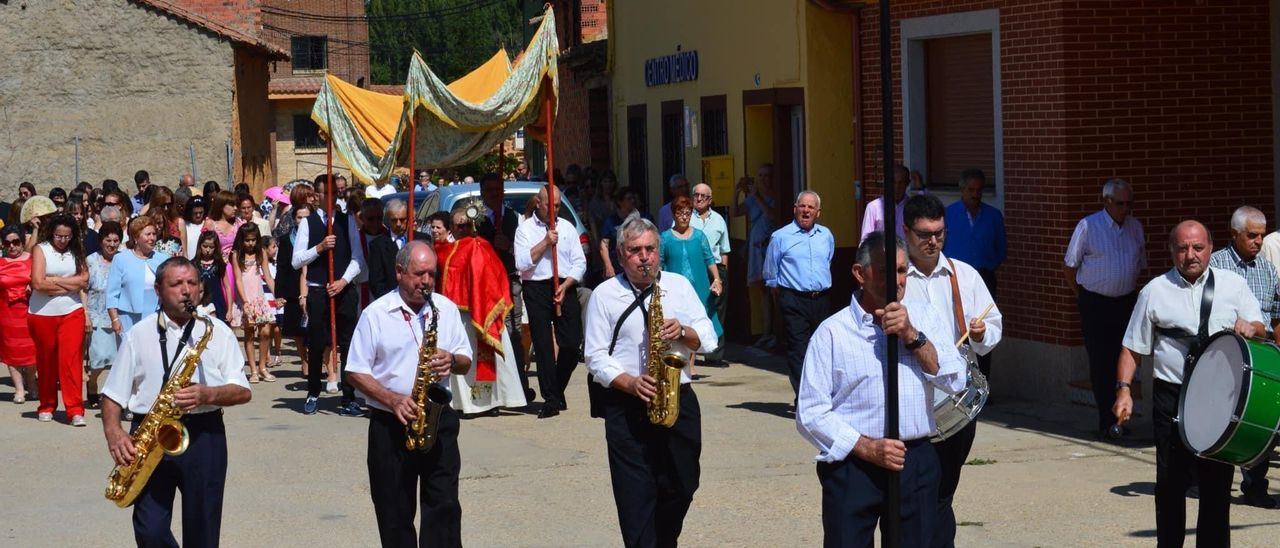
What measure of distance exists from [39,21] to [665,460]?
3039 cm

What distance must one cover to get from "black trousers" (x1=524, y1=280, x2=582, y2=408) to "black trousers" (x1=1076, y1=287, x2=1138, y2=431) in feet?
12.7

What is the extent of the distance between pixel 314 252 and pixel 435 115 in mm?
1496

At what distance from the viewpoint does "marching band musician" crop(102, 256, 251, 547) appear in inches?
278

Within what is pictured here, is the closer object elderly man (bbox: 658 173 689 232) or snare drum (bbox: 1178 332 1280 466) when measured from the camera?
snare drum (bbox: 1178 332 1280 466)

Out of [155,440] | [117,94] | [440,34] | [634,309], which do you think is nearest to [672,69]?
[634,309]

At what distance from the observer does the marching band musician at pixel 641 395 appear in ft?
24.7

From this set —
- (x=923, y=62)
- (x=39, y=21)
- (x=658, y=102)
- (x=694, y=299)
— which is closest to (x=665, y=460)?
(x=694, y=299)

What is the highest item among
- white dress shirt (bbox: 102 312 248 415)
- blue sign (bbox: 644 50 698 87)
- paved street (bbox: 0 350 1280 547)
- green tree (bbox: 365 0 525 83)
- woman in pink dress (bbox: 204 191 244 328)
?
green tree (bbox: 365 0 525 83)

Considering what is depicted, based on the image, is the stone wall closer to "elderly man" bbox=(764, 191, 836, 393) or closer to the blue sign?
the blue sign

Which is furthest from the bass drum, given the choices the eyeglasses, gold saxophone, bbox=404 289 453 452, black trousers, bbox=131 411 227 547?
black trousers, bbox=131 411 227 547

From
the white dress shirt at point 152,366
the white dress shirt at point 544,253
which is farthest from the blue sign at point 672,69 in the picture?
the white dress shirt at point 152,366

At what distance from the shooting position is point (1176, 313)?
816 cm

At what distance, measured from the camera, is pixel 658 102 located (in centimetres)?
2159

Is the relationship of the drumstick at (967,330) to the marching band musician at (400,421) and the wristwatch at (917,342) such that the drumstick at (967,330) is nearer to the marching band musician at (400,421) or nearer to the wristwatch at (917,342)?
the wristwatch at (917,342)
